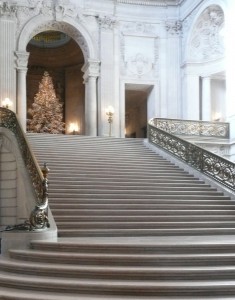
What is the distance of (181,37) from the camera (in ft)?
78.0

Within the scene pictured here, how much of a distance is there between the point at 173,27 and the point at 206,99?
3737mm

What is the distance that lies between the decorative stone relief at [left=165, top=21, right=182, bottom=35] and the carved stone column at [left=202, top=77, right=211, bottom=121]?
2.69 m

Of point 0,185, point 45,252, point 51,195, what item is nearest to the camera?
point 45,252

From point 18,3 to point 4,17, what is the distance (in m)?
0.88

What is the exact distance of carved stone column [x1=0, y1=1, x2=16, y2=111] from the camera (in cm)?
2130

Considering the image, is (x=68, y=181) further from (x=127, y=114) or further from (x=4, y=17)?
(x=127, y=114)

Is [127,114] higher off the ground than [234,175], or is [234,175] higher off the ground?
[127,114]

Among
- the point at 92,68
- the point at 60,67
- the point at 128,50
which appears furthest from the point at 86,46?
the point at 60,67

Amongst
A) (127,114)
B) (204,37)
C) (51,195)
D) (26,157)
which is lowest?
(51,195)

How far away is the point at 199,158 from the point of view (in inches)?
569

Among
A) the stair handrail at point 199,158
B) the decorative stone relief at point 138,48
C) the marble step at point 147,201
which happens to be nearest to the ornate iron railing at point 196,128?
the stair handrail at point 199,158

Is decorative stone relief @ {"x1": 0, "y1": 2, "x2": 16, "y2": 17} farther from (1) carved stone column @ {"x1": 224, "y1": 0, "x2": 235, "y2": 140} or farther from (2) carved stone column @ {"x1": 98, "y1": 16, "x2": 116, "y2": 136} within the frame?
(1) carved stone column @ {"x1": 224, "y1": 0, "x2": 235, "y2": 140}

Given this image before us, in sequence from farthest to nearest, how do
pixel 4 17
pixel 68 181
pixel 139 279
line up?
1. pixel 4 17
2. pixel 68 181
3. pixel 139 279

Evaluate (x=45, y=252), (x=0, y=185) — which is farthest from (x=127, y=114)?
(x=45, y=252)
